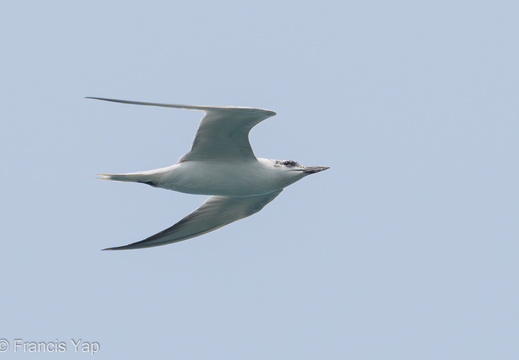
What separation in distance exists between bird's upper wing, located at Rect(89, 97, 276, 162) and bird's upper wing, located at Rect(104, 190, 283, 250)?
6.35 ft

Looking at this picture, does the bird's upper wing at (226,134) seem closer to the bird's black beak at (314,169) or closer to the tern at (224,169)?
the tern at (224,169)

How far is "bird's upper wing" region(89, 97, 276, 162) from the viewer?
14066mm

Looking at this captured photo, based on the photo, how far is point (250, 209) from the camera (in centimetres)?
1717

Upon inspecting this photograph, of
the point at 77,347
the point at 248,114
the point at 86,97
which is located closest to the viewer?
the point at 86,97

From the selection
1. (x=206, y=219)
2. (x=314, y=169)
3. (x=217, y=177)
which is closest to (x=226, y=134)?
(x=217, y=177)

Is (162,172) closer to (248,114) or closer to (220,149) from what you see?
(220,149)

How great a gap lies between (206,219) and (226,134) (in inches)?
120

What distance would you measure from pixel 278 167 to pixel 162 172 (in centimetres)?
215

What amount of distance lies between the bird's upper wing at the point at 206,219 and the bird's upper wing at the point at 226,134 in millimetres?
1935

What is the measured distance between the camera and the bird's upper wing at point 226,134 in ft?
46.1

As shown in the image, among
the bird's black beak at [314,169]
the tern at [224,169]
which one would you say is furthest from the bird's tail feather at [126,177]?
the bird's black beak at [314,169]

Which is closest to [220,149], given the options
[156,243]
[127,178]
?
[127,178]

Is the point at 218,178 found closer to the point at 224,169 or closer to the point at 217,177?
the point at 217,177

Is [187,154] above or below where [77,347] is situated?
above
